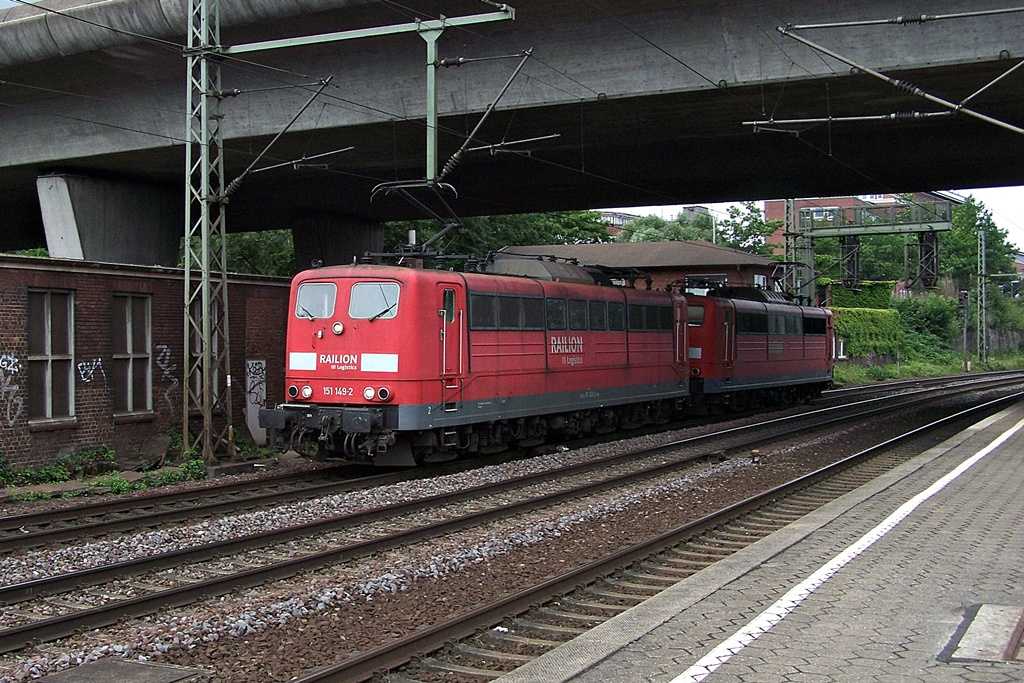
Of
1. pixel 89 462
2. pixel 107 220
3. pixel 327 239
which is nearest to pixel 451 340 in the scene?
pixel 89 462

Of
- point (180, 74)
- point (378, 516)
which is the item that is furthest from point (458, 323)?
point (180, 74)

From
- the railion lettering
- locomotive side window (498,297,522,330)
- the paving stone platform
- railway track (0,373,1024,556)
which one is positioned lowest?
railway track (0,373,1024,556)

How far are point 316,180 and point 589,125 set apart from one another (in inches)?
352

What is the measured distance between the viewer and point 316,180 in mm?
26484

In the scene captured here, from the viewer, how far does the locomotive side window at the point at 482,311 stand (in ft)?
51.3

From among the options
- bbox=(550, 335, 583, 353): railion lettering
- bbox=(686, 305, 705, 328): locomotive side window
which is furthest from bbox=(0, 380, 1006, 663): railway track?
bbox=(686, 305, 705, 328): locomotive side window

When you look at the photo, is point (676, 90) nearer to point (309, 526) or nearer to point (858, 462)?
point (858, 462)

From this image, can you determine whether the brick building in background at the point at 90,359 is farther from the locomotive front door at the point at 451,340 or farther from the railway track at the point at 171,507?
the locomotive front door at the point at 451,340

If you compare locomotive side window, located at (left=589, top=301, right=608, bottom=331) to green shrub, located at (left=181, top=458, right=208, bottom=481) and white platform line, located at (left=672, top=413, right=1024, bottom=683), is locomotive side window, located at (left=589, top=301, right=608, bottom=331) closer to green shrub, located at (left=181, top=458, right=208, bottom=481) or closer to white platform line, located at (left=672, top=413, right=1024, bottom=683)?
green shrub, located at (left=181, top=458, right=208, bottom=481)

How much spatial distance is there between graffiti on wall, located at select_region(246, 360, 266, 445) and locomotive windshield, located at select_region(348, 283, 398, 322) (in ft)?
16.7

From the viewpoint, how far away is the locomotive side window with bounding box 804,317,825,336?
31708 millimetres

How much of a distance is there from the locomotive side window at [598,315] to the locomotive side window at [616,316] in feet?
0.51

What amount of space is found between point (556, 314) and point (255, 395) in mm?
5978

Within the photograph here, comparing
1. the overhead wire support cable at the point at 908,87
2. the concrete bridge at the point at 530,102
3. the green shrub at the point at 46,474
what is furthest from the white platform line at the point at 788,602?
the green shrub at the point at 46,474
